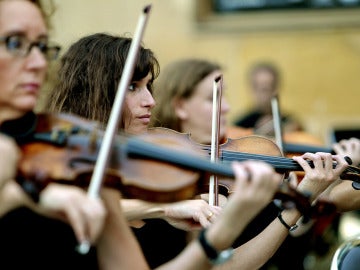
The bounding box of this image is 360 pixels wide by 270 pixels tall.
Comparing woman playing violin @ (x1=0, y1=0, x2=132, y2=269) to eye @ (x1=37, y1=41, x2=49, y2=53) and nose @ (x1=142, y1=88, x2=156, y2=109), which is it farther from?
nose @ (x1=142, y1=88, x2=156, y2=109)

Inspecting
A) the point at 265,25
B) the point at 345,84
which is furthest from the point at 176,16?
the point at 345,84

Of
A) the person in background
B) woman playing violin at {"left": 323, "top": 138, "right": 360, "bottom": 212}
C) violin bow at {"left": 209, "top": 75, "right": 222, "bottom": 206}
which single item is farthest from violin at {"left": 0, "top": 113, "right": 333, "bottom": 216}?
the person in background

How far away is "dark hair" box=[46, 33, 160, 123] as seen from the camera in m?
2.50

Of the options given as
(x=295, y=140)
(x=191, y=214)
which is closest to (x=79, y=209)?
(x=191, y=214)

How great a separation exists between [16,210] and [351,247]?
1218 millimetres

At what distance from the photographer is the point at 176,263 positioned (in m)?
1.90

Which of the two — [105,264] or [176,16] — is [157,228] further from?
[176,16]

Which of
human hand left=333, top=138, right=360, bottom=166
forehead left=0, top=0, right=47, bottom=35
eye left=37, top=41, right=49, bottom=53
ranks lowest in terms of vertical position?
human hand left=333, top=138, right=360, bottom=166

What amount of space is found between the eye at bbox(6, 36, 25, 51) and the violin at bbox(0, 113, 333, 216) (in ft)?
0.50

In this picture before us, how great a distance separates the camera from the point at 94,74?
254 centimetres

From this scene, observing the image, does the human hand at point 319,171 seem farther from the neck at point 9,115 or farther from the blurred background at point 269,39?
the blurred background at point 269,39

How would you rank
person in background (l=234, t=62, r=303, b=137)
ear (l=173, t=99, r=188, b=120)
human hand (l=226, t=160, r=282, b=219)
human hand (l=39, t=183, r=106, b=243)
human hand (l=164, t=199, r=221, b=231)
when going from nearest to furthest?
human hand (l=39, t=183, r=106, b=243) < human hand (l=226, t=160, r=282, b=219) < human hand (l=164, t=199, r=221, b=231) < ear (l=173, t=99, r=188, b=120) < person in background (l=234, t=62, r=303, b=137)

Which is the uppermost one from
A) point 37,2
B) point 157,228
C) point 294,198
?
point 37,2

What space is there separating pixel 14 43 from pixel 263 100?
4620mm
